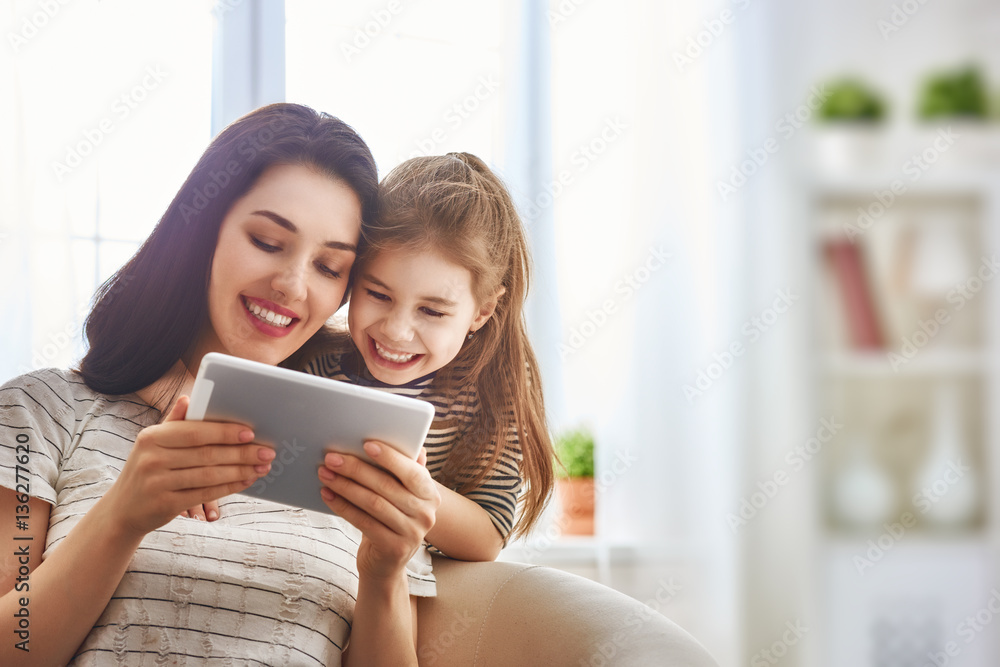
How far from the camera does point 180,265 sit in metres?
1.04

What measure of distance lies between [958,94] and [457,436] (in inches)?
38.8

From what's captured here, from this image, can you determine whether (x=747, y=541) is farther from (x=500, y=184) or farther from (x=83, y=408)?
Result: (x=83, y=408)

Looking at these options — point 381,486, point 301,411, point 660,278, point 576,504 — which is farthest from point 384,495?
point 660,278

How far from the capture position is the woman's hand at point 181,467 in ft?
2.53

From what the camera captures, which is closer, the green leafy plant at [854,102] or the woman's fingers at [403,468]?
the woman's fingers at [403,468]

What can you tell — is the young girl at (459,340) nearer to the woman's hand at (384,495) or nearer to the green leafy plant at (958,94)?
the woman's hand at (384,495)

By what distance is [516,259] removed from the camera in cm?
128

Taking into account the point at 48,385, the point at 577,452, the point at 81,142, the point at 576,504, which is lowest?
the point at 576,504

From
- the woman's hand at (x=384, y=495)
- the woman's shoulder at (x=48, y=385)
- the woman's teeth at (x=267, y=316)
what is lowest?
the woman's hand at (x=384, y=495)

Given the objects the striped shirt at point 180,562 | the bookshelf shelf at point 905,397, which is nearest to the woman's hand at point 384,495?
the striped shirt at point 180,562

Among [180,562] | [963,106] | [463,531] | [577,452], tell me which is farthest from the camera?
[577,452]

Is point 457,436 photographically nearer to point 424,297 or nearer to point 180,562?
point 424,297

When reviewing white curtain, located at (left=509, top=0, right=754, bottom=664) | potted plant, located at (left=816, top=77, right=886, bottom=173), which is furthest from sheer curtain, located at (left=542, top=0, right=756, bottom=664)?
potted plant, located at (left=816, top=77, right=886, bottom=173)

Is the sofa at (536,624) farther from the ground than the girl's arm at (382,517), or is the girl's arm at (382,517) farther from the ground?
the girl's arm at (382,517)
